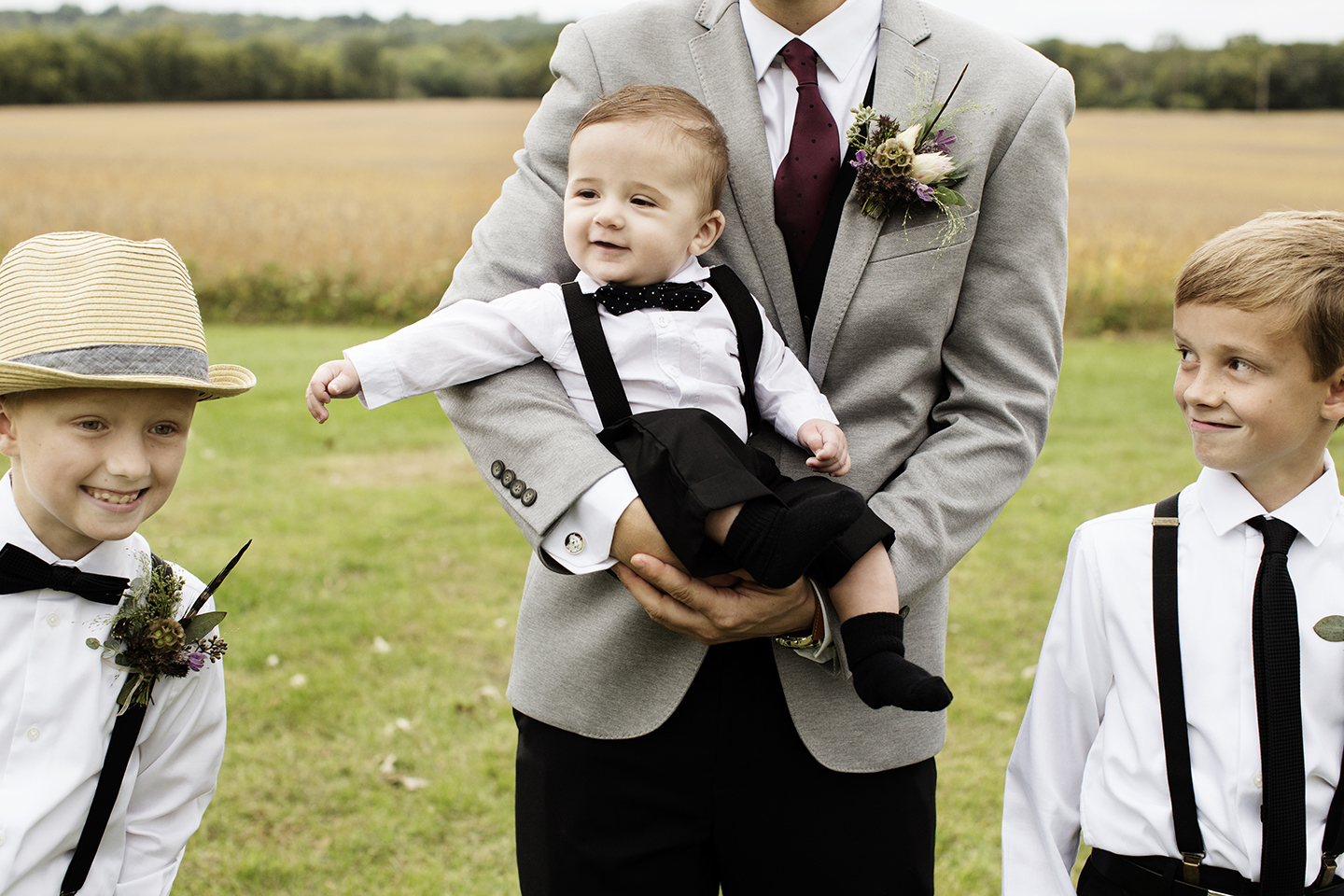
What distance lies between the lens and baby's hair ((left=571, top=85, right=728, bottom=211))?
212 cm

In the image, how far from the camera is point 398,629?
576cm

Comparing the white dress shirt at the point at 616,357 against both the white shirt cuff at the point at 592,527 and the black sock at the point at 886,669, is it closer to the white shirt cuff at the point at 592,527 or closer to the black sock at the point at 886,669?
the white shirt cuff at the point at 592,527

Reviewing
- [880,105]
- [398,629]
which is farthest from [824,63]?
[398,629]

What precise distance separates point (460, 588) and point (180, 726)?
13.7 ft

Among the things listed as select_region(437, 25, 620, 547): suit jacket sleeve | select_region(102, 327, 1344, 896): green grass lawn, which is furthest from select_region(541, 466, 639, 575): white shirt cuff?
select_region(102, 327, 1344, 896): green grass lawn

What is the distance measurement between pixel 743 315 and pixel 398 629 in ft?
13.8

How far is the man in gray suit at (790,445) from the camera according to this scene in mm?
2072

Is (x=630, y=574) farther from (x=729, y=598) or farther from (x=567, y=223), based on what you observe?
(x=567, y=223)

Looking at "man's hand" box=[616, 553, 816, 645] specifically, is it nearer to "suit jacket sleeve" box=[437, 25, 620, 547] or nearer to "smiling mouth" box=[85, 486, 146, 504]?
"suit jacket sleeve" box=[437, 25, 620, 547]

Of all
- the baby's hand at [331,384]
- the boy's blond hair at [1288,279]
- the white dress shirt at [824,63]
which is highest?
the white dress shirt at [824,63]

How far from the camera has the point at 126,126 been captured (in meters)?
36.2

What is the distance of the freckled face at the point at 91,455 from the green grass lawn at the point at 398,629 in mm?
2319

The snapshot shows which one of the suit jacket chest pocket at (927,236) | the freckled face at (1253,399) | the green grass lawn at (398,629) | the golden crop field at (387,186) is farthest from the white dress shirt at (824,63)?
the golden crop field at (387,186)

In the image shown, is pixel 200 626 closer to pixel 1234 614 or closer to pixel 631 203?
pixel 631 203
